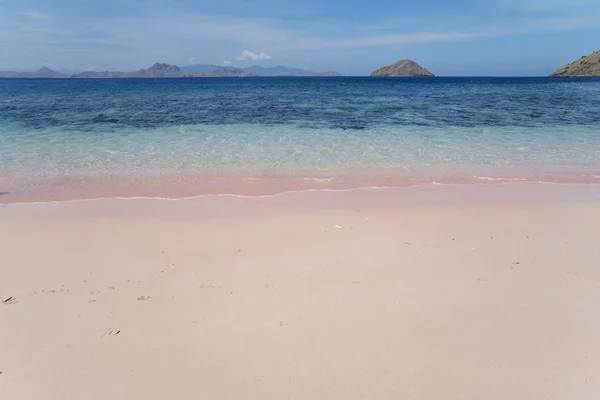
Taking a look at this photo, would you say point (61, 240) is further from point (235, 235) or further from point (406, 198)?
point (406, 198)

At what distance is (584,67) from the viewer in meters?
98.9

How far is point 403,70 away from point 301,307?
15715cm

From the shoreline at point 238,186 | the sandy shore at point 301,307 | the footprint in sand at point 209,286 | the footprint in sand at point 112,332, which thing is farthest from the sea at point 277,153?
the footprint in sand at point 112,332

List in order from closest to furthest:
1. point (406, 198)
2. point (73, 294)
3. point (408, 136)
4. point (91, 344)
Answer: point (91, 344) < point (73, 294) < point (406, 198) < point (408, 136)

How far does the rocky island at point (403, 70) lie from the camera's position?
14625 centimetres

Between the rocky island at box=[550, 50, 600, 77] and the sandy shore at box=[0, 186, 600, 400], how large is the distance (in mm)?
115285

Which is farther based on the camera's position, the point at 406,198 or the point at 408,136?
the point at 408,136

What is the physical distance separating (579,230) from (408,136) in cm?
800

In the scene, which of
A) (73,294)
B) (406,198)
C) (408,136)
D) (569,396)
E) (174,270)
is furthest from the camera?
(408,136)

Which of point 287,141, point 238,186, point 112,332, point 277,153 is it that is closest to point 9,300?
point 112,332

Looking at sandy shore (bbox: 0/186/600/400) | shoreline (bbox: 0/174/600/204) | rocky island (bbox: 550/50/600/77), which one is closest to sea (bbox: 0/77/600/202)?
shoreline (bbox: 0/174/600/204)

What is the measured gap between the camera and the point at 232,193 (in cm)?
739

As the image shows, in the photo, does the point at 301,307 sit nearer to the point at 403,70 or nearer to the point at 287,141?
the point at 287,141

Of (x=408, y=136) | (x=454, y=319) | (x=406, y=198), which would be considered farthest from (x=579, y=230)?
(x=408, y=136)
